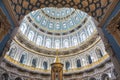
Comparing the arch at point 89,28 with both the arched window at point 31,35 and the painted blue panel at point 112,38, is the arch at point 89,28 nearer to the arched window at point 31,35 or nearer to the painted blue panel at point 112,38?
the arched window at point 31,35

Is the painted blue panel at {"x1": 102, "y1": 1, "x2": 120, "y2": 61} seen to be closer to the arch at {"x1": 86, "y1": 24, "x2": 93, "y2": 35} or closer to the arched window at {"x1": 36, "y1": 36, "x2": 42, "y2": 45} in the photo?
the arch at {"x1": 86, "y1": 24, "x2": 93, "y2": 35}

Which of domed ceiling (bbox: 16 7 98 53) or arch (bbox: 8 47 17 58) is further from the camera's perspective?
domed ceiling (bbox: 16 7 98 53)

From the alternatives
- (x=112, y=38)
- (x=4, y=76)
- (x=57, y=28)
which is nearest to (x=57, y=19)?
(x=57, y=28)

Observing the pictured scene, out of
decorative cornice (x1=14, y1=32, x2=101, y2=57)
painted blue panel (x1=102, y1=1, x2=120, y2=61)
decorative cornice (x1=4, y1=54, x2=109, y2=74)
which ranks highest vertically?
decorative cornice (x1=14, y1=32, x2=101, y2=57)

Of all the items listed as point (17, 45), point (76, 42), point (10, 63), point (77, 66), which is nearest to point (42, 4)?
point (10, 63)

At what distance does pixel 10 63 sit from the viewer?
23656 mm

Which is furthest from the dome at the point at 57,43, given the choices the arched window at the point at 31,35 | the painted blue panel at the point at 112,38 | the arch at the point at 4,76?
the painted blue panel at the point at 112,38

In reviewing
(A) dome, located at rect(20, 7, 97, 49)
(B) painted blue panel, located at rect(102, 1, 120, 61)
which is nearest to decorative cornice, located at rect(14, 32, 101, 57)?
(A) dome, located at rect(20, 7, 97, 49)

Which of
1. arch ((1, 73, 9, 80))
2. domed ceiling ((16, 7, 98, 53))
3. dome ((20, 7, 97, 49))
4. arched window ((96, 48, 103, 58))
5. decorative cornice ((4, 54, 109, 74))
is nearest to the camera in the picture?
arch ((1, 73, 9, 80))

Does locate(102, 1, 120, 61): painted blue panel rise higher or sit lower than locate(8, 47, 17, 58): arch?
lower

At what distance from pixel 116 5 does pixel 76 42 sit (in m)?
22.5

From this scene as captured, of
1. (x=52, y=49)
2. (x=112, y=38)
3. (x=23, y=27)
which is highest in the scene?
(x=23, y=27)

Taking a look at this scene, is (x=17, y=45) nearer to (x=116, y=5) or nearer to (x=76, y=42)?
(x=76, y=42)

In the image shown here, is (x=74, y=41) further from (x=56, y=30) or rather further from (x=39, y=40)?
(x=39, y=40)
